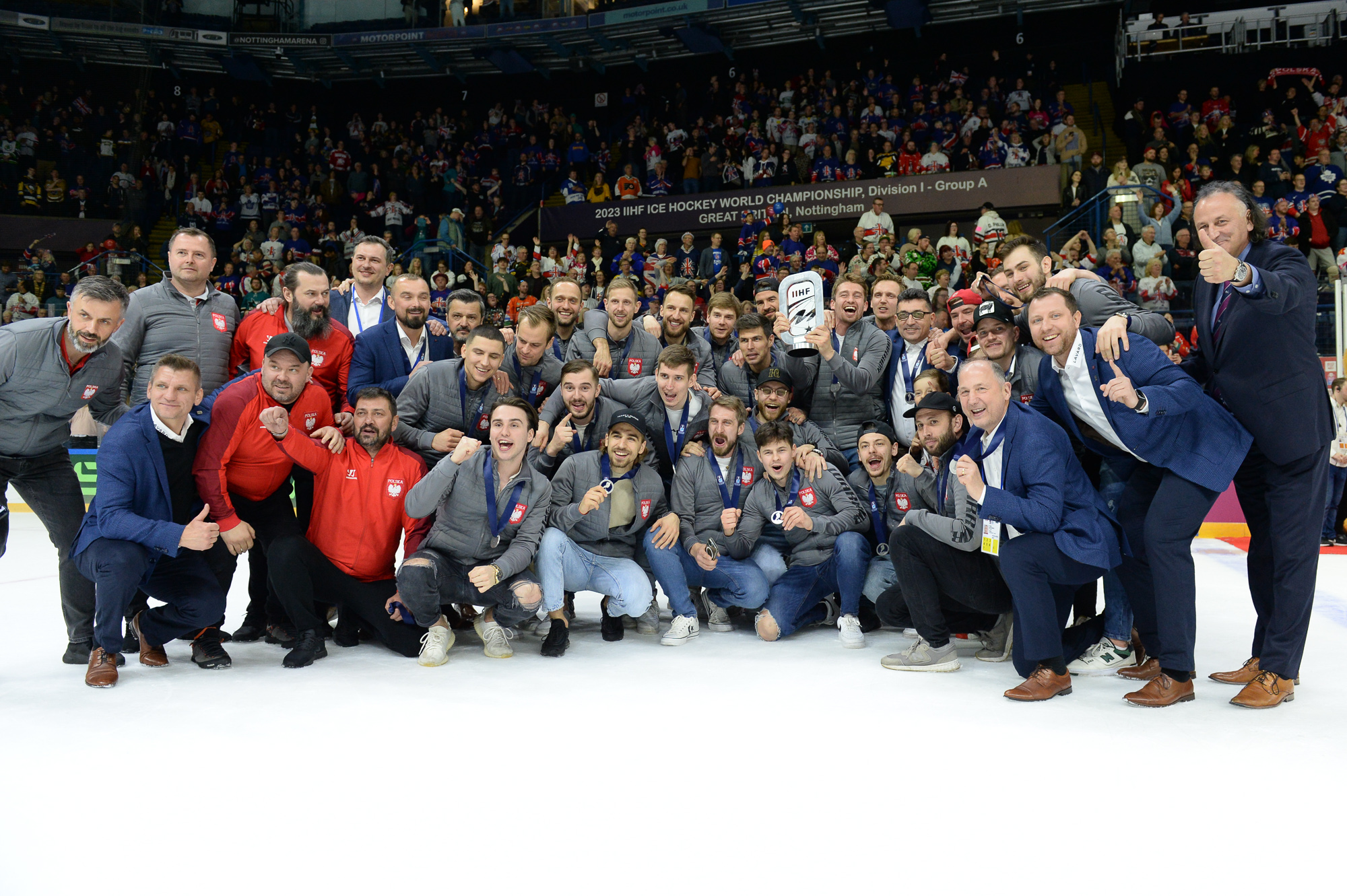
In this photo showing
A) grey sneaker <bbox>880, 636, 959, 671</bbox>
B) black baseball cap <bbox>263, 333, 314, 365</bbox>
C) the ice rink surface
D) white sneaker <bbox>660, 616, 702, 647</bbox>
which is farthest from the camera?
white sneaker <bbox>660, 616, 702, 647</bbox>

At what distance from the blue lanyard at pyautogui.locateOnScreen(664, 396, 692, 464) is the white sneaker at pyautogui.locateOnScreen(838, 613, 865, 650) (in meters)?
1.23

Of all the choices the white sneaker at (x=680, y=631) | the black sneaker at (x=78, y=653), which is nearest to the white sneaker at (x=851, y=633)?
the white sneaker at (x=680, y=631)

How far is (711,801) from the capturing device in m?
2.54

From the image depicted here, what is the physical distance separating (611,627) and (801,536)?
3.58 ft

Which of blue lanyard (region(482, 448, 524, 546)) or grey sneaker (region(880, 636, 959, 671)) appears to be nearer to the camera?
grey sneaker (region(880, 636, 959, 671))

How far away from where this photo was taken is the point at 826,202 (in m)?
15.7

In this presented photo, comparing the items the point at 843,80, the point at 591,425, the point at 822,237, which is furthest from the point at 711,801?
the point at 843,80

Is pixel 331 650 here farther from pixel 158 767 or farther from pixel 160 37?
pixel 160 37

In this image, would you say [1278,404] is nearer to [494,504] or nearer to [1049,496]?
[1049,496]

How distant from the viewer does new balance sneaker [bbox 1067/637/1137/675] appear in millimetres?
4012

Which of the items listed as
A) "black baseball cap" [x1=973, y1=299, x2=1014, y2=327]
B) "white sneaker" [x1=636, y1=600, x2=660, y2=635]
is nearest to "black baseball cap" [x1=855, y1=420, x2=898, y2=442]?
"black baseball cap" [x1=973, y1=299, x2=1014, y2=327]

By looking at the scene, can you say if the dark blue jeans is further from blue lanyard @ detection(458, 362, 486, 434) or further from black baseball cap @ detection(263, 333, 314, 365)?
blue lanyard @ detection(458, 362, 486, 434)

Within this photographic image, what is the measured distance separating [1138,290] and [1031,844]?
10281mm

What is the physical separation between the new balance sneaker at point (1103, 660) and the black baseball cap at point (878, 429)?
4.63ft
